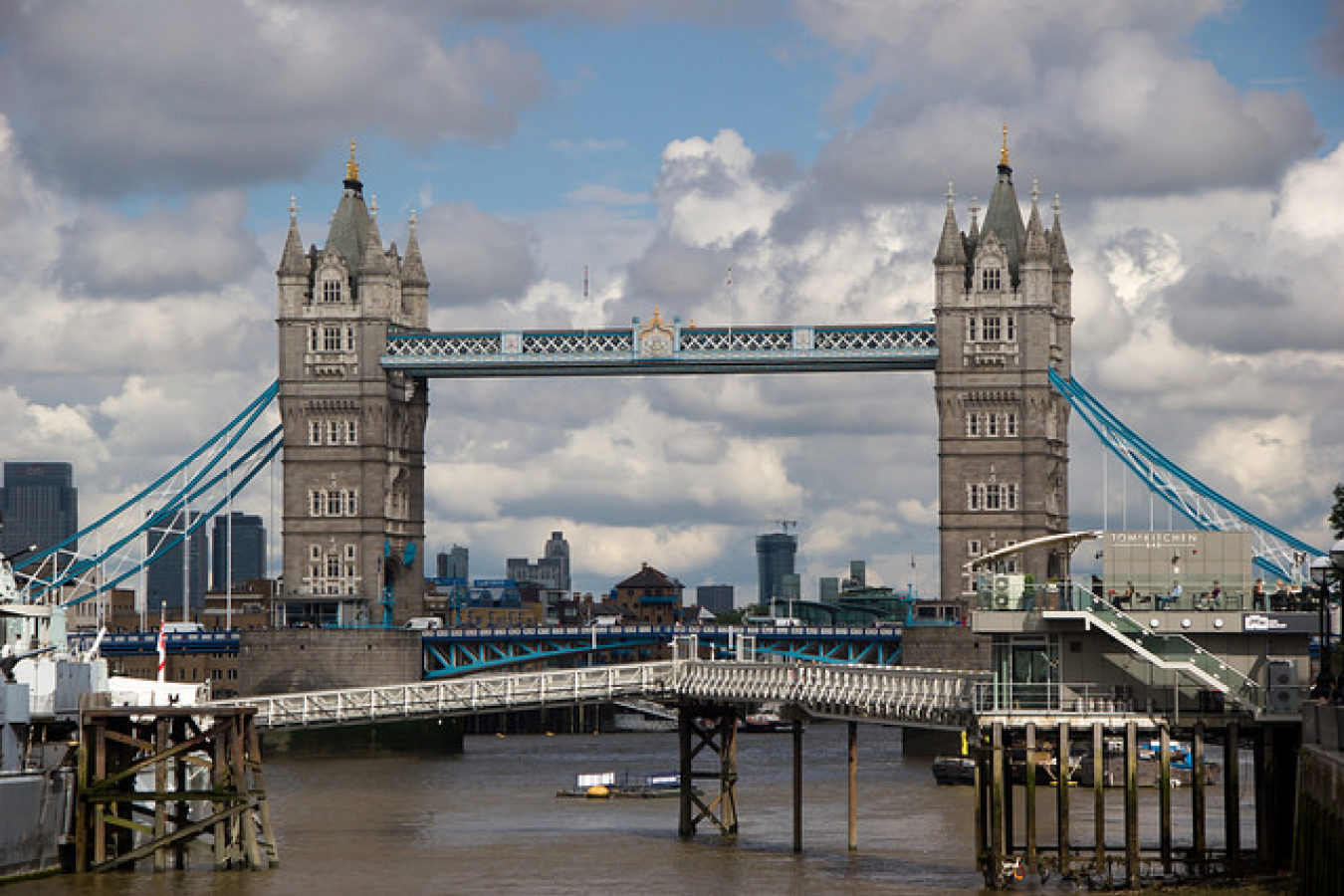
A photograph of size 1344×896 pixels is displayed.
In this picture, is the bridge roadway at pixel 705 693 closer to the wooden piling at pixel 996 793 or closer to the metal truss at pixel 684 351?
the wooden piling at pixel 996 793

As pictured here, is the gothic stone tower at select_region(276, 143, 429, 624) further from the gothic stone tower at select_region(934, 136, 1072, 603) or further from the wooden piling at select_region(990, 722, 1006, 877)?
the wooden piling at select_region(990, 722, 1006, 877)

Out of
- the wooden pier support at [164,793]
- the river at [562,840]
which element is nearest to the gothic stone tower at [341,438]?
the river at [562,840]

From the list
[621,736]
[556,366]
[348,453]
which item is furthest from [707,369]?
[621,736]

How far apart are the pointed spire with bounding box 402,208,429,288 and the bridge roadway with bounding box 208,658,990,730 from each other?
193ft

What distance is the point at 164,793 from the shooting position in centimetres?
6050

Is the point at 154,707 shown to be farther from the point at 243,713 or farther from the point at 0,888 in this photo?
the point at 0,888

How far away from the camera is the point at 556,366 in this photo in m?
137

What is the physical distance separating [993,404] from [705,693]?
64.9 meters

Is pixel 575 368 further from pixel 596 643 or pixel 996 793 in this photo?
pixel 996 793

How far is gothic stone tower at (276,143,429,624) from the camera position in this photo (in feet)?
458

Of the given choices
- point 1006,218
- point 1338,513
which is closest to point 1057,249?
point 1006,218

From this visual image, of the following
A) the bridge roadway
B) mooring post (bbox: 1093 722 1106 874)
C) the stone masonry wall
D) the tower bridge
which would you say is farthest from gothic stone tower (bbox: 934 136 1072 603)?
mooring post (bbox: 1093 722 1106 874)

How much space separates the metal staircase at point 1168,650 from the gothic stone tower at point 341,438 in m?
86.3

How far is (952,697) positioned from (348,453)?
84151 millimetres
